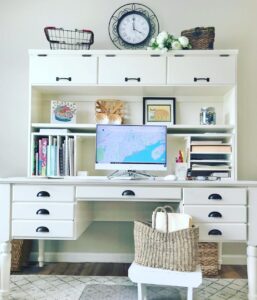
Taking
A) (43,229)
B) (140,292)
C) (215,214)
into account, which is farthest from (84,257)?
(215,214)

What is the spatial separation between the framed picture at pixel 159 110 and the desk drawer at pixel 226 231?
41.1 inches

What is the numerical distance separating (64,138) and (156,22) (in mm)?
1311

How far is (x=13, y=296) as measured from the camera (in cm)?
216

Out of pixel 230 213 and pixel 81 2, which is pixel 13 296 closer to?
pixel 230 213

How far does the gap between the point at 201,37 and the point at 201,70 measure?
0.94 ft

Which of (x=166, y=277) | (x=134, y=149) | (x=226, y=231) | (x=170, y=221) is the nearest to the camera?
(x=166, y=277)

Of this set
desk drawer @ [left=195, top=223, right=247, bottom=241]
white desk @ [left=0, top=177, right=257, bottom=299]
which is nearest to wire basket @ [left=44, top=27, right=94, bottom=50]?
white desk @ [left=0, top=177, right=257, bottom=299]

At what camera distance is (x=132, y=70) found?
261cm

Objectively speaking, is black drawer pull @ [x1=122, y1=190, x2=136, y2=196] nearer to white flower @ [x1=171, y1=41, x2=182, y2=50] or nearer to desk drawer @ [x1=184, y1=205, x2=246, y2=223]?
desk drawer @ [x1=184, y1=205, x2=246, y2=223]

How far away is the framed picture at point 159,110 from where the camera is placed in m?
2.82

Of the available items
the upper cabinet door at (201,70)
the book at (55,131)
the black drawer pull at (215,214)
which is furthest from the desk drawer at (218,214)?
the book at (55,131)

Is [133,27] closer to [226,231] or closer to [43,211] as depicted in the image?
[43,211]

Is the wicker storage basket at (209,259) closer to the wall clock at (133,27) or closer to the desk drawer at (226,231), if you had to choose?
the desk drawer at (226,231)

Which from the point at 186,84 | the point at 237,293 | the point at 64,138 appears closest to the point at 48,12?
the point at 64,138
